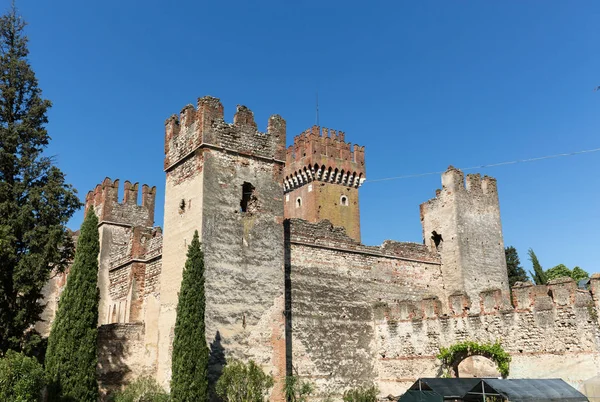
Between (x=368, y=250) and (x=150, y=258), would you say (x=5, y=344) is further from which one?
(x=368, y=250)

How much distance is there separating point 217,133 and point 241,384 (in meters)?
7.36

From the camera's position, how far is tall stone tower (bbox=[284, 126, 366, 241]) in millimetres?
37875

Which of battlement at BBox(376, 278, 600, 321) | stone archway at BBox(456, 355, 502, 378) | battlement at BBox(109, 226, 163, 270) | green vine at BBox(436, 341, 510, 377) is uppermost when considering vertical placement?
battlement at BBox(109, 226, 163, 270)

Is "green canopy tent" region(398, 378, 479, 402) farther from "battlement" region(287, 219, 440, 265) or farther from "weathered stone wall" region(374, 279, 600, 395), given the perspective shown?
"battlement" region(287, 219, 440, 265)

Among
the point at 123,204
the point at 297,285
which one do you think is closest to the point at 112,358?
the point at 297,285

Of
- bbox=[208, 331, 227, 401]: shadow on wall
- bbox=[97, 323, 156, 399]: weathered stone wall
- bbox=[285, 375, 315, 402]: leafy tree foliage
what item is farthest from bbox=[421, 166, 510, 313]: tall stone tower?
bbox=[97, 323, 156, 399]: weathered stone wall

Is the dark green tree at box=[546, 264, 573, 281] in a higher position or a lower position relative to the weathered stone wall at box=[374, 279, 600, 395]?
higher

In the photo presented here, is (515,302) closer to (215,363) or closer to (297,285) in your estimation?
(297,285)

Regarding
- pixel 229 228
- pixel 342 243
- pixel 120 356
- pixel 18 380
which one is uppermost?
pixel 342 243

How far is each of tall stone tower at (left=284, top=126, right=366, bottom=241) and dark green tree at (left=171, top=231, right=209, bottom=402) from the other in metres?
21.7

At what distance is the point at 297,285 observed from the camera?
1998cm

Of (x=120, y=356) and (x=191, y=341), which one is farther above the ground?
(x=191, y=341)

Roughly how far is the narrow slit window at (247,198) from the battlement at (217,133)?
1.04m

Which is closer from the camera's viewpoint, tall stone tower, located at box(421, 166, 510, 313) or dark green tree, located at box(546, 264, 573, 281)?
tall stone tower, located at box(421, 166, 510, 313)
